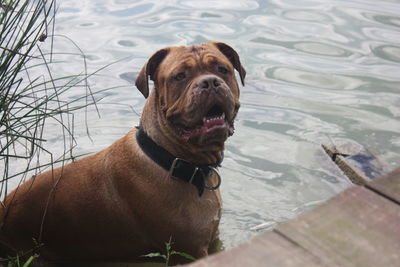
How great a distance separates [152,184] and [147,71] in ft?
2.56

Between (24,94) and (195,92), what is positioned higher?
(195,92)

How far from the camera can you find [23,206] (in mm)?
4031

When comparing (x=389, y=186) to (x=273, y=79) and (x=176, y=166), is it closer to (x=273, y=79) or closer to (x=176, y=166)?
(x=176, y=166)

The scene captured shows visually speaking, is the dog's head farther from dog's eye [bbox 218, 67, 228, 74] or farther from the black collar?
the black collar

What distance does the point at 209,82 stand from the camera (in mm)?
3654

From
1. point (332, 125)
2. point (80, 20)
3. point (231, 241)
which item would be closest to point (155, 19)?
point (80, 20)

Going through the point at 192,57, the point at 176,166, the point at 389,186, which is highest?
the point at 389,186

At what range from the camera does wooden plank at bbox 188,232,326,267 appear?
136 cm

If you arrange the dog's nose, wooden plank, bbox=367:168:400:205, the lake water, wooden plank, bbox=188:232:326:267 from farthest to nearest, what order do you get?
the lake water < the dog's nose < wooden plank, bbox=367:168:400:205 < wooden plank, bbox=188:232:326:267

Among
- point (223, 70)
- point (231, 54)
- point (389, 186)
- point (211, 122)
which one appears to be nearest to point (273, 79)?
point (231, 54)

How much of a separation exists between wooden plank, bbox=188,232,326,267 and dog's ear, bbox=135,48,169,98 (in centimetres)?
260

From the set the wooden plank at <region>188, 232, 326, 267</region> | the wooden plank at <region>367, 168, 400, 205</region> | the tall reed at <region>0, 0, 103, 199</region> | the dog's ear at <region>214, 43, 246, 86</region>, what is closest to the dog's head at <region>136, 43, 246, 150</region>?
the dog's ear at <region>214, 43, 246, 86</region>

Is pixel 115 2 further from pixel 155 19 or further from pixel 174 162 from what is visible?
pixel 174 162

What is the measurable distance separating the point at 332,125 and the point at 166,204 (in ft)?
10.5
